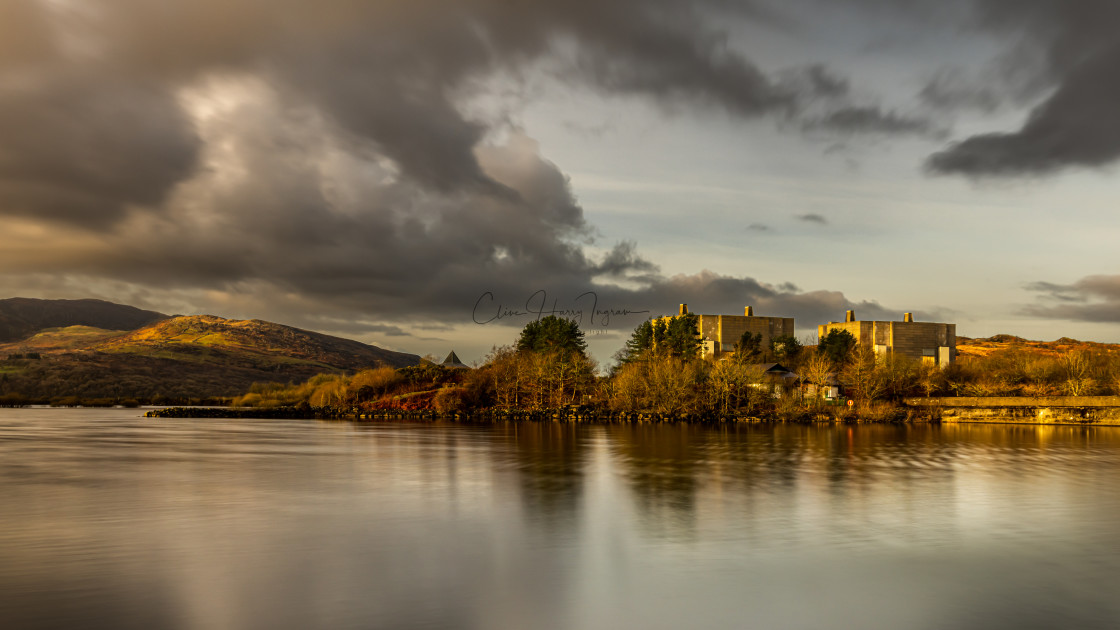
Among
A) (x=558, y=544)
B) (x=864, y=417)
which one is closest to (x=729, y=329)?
(x=864, y=417)

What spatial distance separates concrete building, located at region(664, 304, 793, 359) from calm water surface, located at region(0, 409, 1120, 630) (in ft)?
297

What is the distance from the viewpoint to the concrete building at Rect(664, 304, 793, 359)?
125375 mm

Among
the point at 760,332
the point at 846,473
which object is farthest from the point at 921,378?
the point at 846,473

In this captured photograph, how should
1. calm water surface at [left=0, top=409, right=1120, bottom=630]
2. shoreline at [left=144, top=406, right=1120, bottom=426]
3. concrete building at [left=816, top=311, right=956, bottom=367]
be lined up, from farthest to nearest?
concrete building at [left=816, top=311, right=956, bottom=367]
shoreline at [left=144, top=406, right=1120, bottom=426]
calm water surface at [left=0, top=409, right=1120, bottom=630]

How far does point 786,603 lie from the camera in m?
11.6

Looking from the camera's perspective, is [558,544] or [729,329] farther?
[729,329]

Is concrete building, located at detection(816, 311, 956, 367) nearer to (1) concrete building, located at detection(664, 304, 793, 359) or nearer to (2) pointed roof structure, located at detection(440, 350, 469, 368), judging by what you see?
(1) concrete building, located at detection(664, 304, 793, 359)

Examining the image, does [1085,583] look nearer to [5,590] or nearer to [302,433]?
[5,590]

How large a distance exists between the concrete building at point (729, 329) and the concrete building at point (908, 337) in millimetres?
9515

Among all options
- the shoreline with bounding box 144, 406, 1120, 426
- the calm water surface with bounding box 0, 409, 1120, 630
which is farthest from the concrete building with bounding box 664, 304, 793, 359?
the calm water surface with bounding box 0, 409, 1120, 630

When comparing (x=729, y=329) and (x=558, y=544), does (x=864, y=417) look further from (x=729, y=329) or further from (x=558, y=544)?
(x=558, y=544)

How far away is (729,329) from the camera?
413ft

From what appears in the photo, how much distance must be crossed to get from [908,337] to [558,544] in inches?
4885

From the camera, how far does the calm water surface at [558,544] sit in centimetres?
1120
